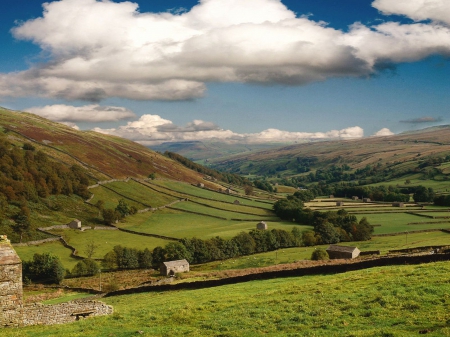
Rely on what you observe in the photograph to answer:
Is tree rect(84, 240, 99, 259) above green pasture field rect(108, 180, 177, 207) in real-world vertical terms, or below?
below

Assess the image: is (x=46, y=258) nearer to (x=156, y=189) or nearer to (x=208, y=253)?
(x=208, y=253)

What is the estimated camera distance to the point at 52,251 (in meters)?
89.1

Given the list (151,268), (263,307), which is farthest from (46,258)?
(263,307)

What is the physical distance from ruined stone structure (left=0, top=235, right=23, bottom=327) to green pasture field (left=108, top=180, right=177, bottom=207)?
124m

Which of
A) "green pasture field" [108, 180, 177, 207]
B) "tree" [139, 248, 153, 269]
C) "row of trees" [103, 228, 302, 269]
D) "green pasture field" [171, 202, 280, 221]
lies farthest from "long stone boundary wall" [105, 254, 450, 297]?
"green pasture field" [108, 180, 177, 207]

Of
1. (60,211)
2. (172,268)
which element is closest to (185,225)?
(60,211)

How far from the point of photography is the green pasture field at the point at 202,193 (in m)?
176

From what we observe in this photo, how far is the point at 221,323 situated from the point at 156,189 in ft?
485

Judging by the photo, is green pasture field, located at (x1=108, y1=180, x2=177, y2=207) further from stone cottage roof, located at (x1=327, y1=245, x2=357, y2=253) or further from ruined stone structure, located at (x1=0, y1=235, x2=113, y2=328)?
ruined stone structure, located at (x1=0, y1=235, x2=113, y2=328)

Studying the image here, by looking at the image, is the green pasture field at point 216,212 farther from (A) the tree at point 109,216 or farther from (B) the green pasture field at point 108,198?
(A) the tree at point 109,216

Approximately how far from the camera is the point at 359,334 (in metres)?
15.7

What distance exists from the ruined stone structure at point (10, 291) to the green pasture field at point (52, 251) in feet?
208

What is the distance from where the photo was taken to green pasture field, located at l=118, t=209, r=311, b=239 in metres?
112

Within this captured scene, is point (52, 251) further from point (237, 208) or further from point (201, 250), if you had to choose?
point (237, 208)
